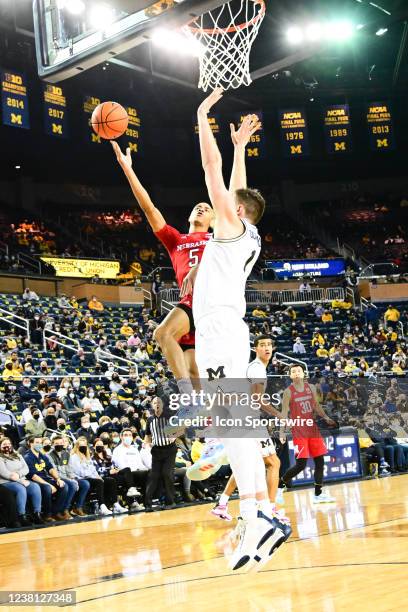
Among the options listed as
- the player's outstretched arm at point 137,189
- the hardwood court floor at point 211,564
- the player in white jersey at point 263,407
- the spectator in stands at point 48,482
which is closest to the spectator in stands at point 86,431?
the spectator in stands at point 48,482

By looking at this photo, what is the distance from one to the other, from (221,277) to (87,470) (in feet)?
25.6

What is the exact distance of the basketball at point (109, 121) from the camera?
6590 millimetres

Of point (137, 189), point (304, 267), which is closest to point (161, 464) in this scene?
point (137, 189)

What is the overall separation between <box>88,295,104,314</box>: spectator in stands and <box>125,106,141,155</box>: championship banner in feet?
25.3

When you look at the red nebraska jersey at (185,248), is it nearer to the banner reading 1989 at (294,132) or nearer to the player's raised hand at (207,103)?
the player's raised hand at (207,103)

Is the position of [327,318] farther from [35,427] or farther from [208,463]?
[208,463]

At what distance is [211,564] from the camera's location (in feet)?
19.6

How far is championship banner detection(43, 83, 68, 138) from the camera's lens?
26.4 meters

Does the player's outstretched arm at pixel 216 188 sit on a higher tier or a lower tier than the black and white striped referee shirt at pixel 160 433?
higher

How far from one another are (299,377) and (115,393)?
7568 millimetres

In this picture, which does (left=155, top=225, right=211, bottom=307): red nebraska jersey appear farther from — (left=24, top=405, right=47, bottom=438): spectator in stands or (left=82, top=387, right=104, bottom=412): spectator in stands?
(left=82, top=387, right=104, bottom=412): spectator in stands

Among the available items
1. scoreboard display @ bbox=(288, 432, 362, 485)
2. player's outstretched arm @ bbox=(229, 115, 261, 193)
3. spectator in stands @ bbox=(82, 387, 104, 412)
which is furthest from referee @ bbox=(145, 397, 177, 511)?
player's outstretched arm @ bbox=(229, 115, 261, 193)

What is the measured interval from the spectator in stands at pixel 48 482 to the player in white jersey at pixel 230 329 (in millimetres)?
6721

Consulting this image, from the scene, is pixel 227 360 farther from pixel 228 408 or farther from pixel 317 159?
pixel 317 159
